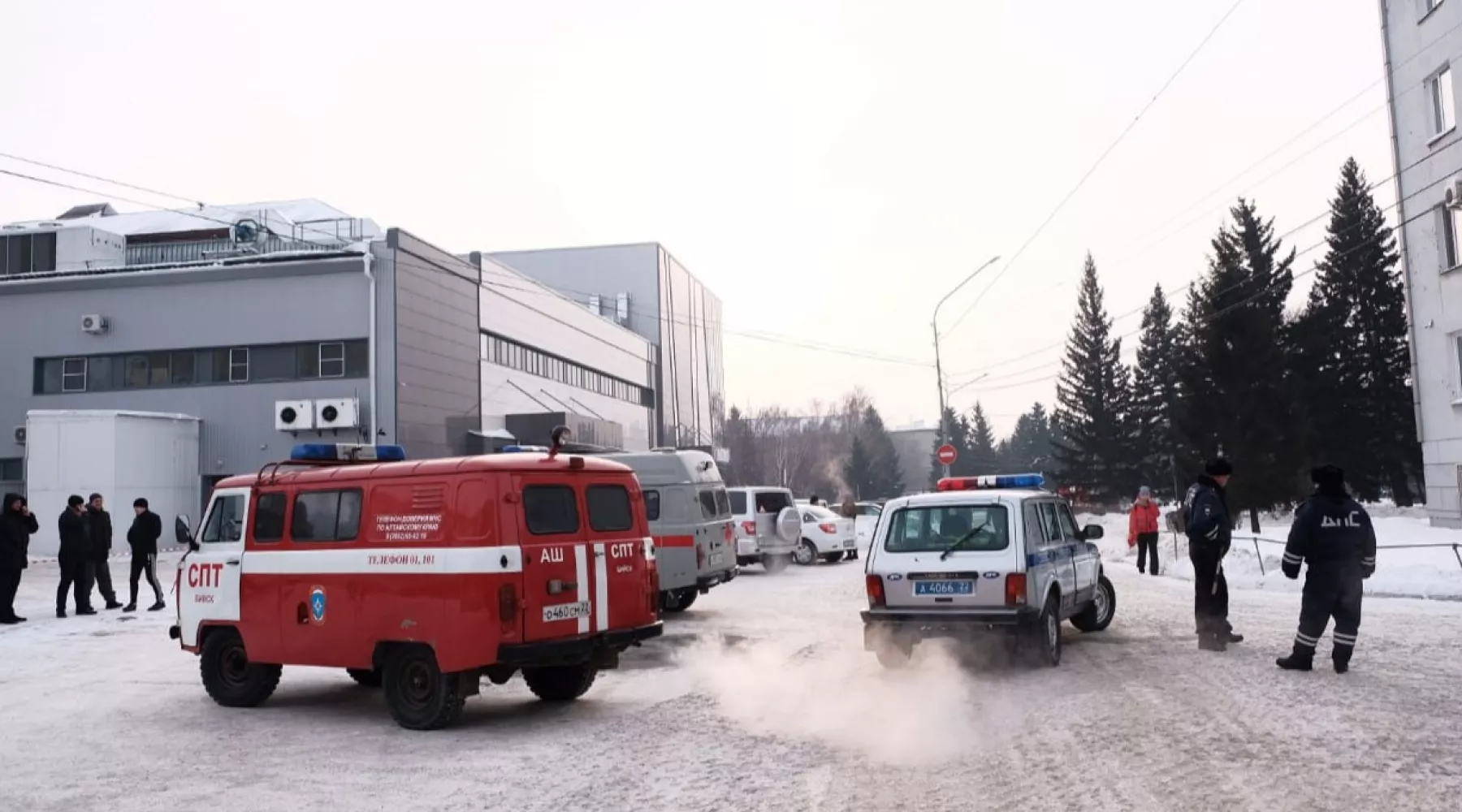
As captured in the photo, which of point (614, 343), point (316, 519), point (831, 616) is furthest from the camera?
point (614, 343)

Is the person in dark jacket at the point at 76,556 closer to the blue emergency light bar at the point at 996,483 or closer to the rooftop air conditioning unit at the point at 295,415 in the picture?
the blue emergency light bar at the point at 996,483

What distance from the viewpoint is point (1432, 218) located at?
25.2m

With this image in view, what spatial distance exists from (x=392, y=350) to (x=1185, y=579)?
958 inches

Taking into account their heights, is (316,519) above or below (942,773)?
above

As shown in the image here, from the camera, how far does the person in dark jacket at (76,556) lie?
54.3 feet

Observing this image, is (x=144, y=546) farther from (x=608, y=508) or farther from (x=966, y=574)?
(x=966, y=574)

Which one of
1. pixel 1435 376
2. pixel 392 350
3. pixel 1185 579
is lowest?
pixel 1185 579

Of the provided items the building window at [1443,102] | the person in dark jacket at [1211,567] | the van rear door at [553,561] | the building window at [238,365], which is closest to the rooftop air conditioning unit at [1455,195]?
the building window at [1443,102]

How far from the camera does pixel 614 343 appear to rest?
56312mm

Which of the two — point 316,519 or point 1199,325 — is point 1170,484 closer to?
point 1199,325

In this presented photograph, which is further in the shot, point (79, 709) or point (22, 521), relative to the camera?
point (22, 521)

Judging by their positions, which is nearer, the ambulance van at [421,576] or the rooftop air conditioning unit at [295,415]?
the ambulance van at [421,576]

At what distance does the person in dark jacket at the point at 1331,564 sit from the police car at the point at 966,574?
2.12 metres

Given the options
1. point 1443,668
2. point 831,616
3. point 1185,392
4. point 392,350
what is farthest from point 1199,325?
point 1443,668
